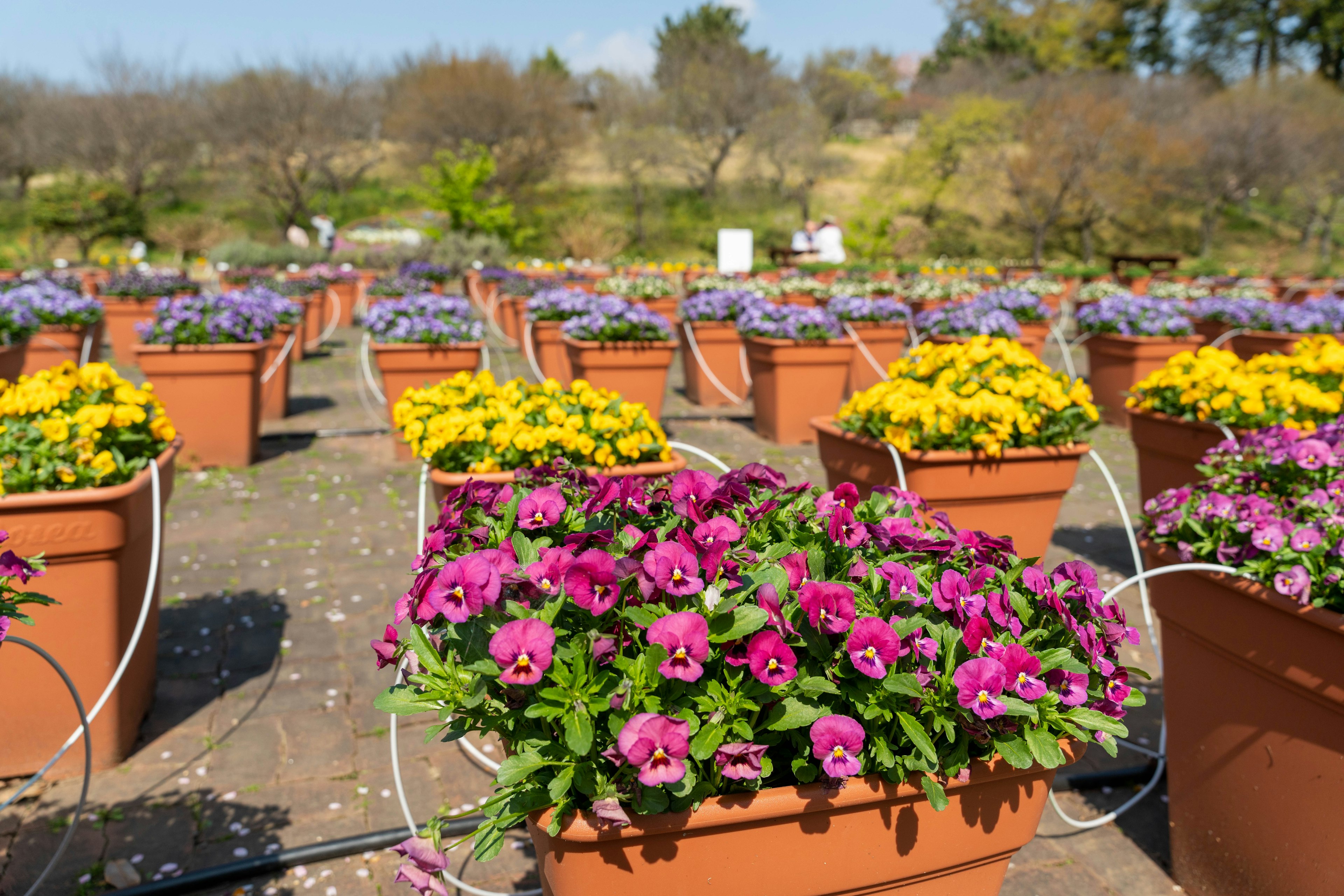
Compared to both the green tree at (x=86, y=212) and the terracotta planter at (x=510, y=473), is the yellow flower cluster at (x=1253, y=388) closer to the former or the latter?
the terracotta planter at (x=510, y=473)

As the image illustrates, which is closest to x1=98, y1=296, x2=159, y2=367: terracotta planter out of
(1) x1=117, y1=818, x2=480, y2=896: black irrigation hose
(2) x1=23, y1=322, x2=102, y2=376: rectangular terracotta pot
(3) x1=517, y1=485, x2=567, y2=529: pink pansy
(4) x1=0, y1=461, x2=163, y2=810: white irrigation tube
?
(2) x1=23, y1=322, x2=102, y2=376: rectangular terracotta pot

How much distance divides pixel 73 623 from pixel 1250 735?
2880 millimetres

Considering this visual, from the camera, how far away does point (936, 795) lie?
42.2 inches

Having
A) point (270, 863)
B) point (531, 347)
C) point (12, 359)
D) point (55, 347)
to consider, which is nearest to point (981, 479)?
point (270, 863)

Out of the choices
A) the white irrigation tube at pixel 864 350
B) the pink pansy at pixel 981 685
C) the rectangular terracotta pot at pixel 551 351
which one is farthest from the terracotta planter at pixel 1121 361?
the pink pansy at pixel 981 685

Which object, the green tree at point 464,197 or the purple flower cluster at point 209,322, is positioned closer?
the purple flower cluster at point 209,322

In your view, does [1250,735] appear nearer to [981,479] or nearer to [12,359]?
[981,479]

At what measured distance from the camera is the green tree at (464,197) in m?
20.6

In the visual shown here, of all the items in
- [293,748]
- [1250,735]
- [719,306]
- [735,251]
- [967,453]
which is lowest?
[293,748]

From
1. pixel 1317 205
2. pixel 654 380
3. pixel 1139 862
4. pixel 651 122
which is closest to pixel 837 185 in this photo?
pixel 651 122

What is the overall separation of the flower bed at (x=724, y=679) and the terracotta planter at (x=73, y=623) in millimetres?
1481

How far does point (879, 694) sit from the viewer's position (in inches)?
43.6

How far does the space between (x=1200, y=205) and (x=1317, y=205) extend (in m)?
3.86

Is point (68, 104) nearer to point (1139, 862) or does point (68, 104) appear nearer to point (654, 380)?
point (654, 380)
